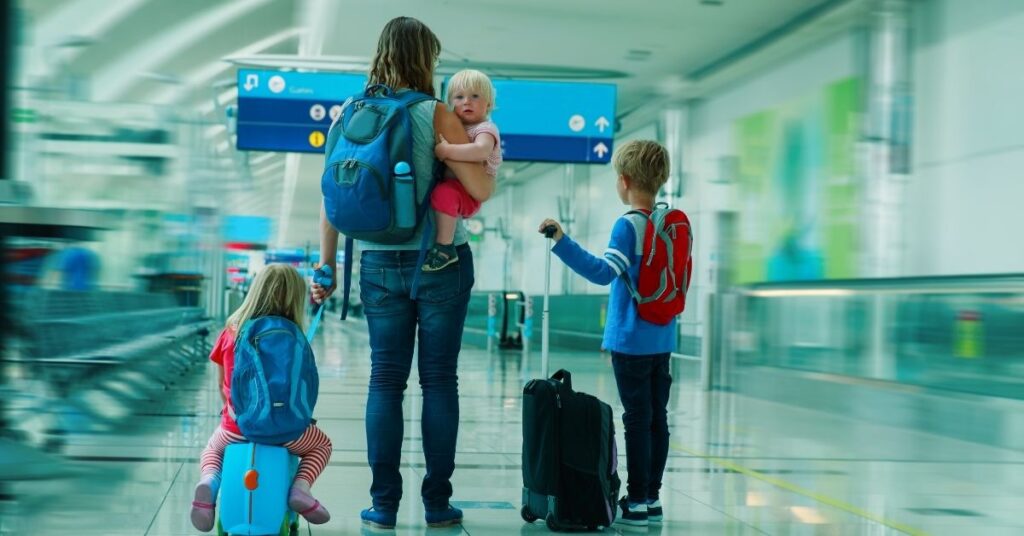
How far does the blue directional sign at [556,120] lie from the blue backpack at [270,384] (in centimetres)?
886

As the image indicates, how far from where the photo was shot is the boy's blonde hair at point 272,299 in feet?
11.0

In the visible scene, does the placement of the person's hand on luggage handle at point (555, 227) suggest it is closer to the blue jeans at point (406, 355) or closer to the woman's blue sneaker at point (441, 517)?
the blue jeans at point (406, 355)

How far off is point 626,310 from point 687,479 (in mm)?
1383

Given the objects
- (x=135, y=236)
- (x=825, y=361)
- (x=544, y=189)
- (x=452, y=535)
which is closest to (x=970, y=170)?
(x=825, y=361)

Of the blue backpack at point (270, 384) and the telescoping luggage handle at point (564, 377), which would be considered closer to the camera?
the blue backpack at point (270, 384)

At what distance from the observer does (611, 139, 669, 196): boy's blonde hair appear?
3.87 meters

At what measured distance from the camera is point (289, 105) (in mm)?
12172

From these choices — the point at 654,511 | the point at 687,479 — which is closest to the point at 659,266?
the point at 654,511

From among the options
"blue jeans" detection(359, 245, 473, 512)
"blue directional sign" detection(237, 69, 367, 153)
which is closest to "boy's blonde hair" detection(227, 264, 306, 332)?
"blue jeans" detection(359, 245, 473, 512)

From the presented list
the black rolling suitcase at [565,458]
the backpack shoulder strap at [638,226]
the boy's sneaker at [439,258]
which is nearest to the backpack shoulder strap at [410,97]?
the boy's sneaker at [439,258]

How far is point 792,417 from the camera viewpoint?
27.8 feet

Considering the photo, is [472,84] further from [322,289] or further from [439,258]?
[322,289]

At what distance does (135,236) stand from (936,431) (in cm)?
633

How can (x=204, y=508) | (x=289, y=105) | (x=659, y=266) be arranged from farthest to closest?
(x=289, y=105) < (x=659, y=266) < (x=204, y=508)
